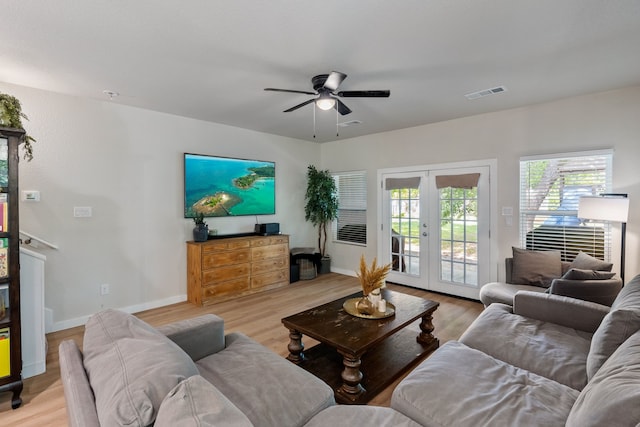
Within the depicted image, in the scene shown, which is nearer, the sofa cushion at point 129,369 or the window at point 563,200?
the sofa cushion at point 129,369

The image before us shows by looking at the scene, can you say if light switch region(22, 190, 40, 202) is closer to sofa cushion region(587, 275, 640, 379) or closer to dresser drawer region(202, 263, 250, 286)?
dresser drawer region(202, 263, 250, 286)

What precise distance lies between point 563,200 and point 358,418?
146 inches

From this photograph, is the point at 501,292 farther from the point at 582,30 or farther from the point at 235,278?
the point at 235,278

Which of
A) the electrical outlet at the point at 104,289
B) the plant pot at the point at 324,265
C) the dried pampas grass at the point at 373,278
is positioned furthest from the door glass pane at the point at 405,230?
the electrical outlet at the point at 104,289

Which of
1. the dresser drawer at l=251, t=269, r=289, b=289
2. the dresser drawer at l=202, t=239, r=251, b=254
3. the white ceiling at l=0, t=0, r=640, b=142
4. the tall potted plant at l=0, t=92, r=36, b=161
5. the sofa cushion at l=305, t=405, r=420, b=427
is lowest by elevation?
the dresser drawer at l=251, t=269, r=289, b=289

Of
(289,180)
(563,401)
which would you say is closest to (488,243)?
(563,401)

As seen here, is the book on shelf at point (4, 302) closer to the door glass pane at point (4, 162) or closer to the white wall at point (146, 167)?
the door glass pane at point (4, 162)

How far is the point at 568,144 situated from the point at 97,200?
5.59 m

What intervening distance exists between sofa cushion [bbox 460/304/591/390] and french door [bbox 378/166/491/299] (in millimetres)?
2058

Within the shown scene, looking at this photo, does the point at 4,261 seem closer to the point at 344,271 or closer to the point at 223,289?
the point at 223,289

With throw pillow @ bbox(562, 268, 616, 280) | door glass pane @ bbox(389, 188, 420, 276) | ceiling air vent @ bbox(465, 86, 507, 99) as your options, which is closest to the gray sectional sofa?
throw pillow @ bbox(562, 268, 616, 280)

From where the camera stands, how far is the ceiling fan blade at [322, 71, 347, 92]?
2455 millimetres

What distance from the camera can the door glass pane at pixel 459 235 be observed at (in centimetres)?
438

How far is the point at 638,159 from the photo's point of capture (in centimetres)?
319
